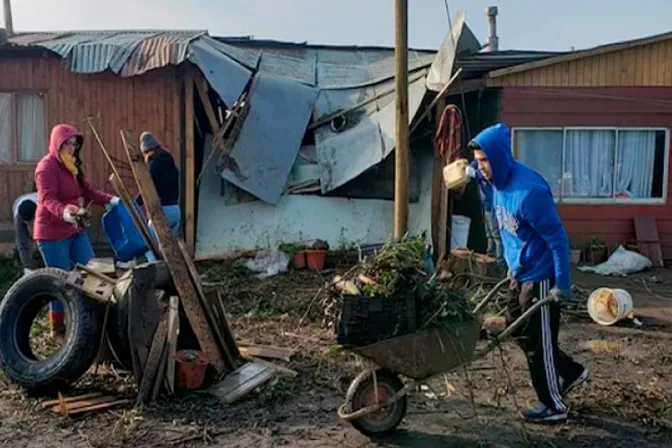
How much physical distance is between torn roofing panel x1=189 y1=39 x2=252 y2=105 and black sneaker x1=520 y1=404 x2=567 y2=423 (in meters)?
6.97

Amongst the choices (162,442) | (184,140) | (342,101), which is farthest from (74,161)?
(342,101)

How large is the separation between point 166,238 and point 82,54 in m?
5.95

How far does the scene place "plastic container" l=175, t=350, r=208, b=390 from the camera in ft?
17.0

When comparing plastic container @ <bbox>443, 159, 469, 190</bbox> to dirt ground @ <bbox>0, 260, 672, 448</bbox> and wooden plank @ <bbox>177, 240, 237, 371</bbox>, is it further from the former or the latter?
wooden plank @ <bbox>177, 240, 237, 371</bbox>

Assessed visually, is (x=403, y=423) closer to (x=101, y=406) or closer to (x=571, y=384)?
(x=571, y=384)

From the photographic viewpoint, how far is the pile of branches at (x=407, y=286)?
4.27 m

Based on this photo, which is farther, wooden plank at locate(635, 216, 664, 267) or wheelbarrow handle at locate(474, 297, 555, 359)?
wooden plank at locate(635, 216, 664, 267)

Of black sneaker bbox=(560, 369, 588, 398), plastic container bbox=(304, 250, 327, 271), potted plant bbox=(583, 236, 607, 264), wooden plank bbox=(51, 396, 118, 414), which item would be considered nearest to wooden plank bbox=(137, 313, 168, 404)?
wooden plank bbox=(51, 396, 118, 414)

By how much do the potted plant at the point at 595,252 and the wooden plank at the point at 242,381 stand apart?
7154 millimetres

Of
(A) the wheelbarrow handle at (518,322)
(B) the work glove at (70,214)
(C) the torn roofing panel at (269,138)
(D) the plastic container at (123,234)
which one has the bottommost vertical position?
(A) the wheelbarrow handle at (518,322)

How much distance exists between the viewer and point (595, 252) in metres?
11.2

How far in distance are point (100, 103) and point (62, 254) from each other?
17.1 feet

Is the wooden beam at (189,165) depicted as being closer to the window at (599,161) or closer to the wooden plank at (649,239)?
the window at (599,161)

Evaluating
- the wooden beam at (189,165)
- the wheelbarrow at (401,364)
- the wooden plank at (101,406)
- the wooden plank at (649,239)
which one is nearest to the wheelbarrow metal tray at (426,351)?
the wheelbarrow at (401,364)
